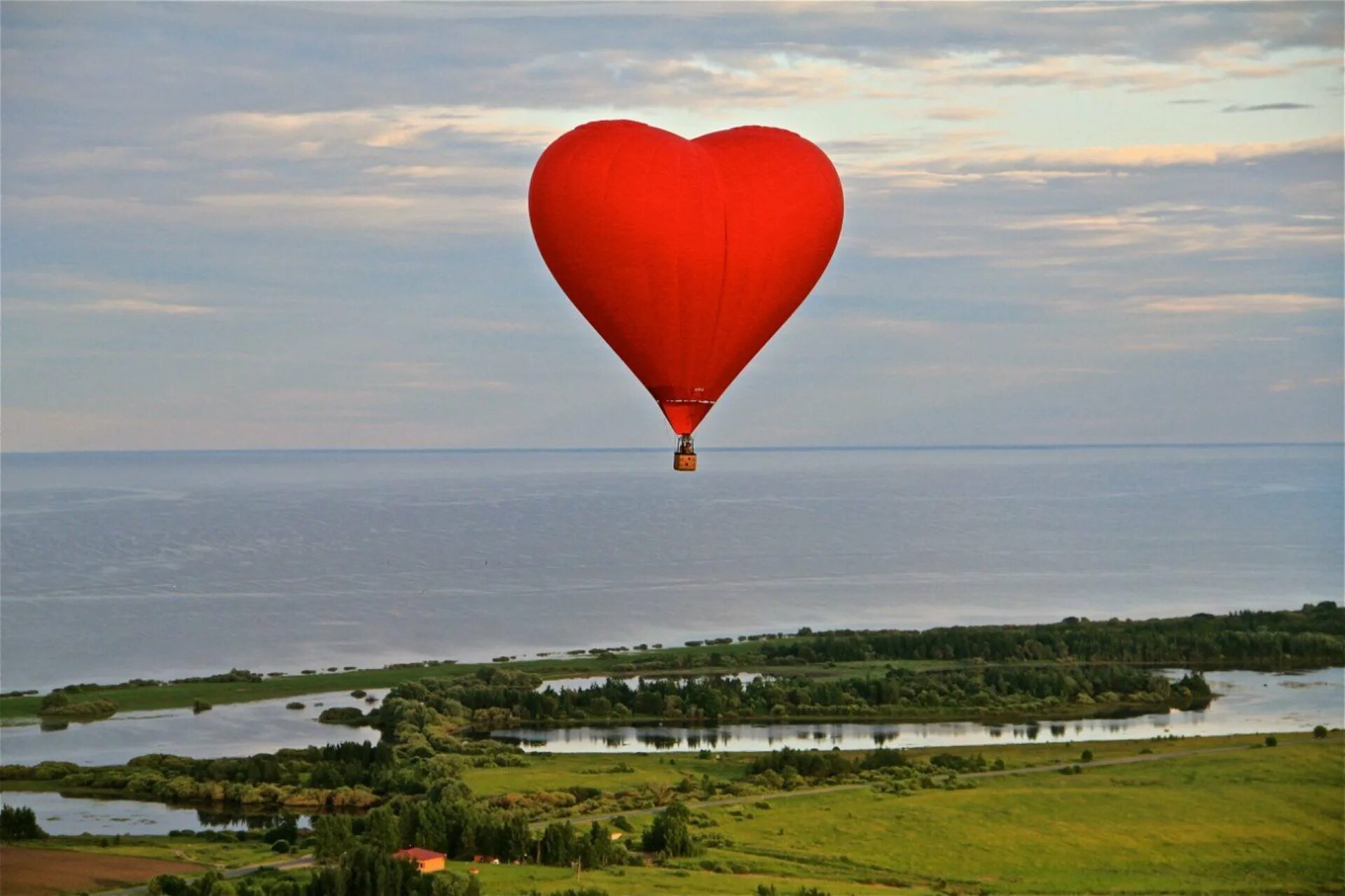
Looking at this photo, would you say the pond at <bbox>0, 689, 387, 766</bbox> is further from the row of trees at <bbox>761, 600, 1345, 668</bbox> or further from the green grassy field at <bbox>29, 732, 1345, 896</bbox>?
the row of trees at <bbox>761, 600, 1345, 668</bbox>

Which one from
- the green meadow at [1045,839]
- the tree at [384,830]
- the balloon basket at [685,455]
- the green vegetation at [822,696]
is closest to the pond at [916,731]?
the green vegetation at [822,696]

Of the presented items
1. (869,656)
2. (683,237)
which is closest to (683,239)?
(683,237)

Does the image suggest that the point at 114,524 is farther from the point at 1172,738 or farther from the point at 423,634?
the point at 1172,738

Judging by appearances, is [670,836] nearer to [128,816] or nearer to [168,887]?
[168,887]

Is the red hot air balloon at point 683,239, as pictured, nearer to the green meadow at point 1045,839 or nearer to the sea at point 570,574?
the green meadow at point 1045,839

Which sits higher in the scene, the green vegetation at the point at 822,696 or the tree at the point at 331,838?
the green vegetation at the point at 822,696

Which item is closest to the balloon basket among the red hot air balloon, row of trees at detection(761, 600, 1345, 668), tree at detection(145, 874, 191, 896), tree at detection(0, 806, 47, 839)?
the red hot air balloon
